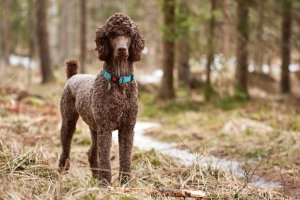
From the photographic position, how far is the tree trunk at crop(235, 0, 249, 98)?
1420cm

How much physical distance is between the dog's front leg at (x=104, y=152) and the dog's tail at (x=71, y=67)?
1528 mm

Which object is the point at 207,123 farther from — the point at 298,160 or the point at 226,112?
the point at 298,160

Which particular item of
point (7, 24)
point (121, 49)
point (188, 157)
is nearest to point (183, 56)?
point (188, 157)

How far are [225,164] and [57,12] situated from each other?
30.5 m

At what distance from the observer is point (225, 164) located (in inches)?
277

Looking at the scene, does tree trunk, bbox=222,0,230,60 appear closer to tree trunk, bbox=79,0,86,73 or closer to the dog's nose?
tree trunk, bbox=79,0,86,73

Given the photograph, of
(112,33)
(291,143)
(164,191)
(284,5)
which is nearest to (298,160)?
(291,143)

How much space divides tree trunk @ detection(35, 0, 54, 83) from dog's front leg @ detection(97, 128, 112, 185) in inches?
513

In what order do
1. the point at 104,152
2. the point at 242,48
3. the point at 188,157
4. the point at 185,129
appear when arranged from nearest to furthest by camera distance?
1. the point at 104,152
2. the point at 188,157
3. the point at 185,129
4. the point at 242,48

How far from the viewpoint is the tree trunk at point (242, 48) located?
1420 cm

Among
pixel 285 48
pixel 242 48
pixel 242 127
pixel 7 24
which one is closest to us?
pixel 242 127

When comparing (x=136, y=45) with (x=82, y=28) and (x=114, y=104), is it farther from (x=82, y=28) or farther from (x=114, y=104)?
(x=82, y=28)

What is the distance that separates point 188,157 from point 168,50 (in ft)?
23.9

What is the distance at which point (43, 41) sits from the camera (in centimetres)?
1748
